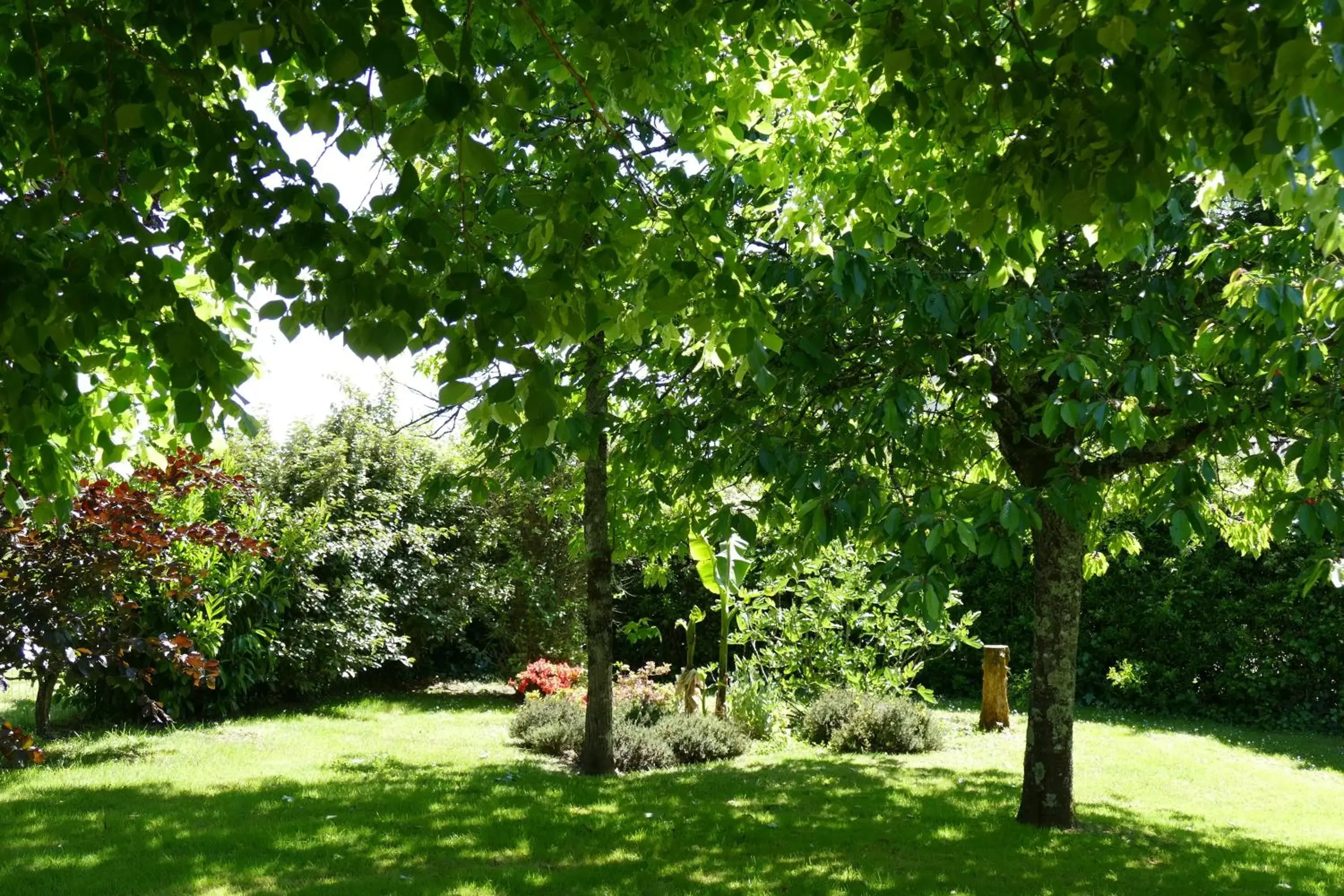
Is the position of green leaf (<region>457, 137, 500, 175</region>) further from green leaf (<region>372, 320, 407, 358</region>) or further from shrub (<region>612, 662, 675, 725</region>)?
shrub (<region>612, 662, 675, 725</region>)

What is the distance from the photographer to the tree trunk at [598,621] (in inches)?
328

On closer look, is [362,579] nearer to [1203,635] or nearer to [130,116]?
[1203,635]

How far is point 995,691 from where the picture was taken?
37.7 feet

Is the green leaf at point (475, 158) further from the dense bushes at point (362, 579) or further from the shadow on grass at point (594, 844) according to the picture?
the dense bushes at point (362, 579)

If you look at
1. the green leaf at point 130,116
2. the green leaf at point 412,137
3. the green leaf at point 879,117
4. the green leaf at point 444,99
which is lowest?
the green leaf at point 412,137

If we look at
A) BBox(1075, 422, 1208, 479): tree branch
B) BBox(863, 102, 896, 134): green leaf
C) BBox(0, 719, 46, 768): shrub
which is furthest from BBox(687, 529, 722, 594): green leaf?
BBox(0, 719, 46, 768): shrub

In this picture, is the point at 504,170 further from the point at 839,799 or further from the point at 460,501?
the point at 460,501

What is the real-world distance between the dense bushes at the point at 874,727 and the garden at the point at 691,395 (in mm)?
40

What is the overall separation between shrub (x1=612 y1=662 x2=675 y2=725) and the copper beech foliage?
3738 mm

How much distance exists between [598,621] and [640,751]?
4.48ft

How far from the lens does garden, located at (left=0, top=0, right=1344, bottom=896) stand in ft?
8.77

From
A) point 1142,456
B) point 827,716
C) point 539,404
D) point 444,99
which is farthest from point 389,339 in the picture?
point 827,716

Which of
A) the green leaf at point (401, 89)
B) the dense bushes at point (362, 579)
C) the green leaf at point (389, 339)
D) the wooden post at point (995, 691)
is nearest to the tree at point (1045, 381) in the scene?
the green leaf at point (389, 339)

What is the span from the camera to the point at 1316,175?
3.20m
